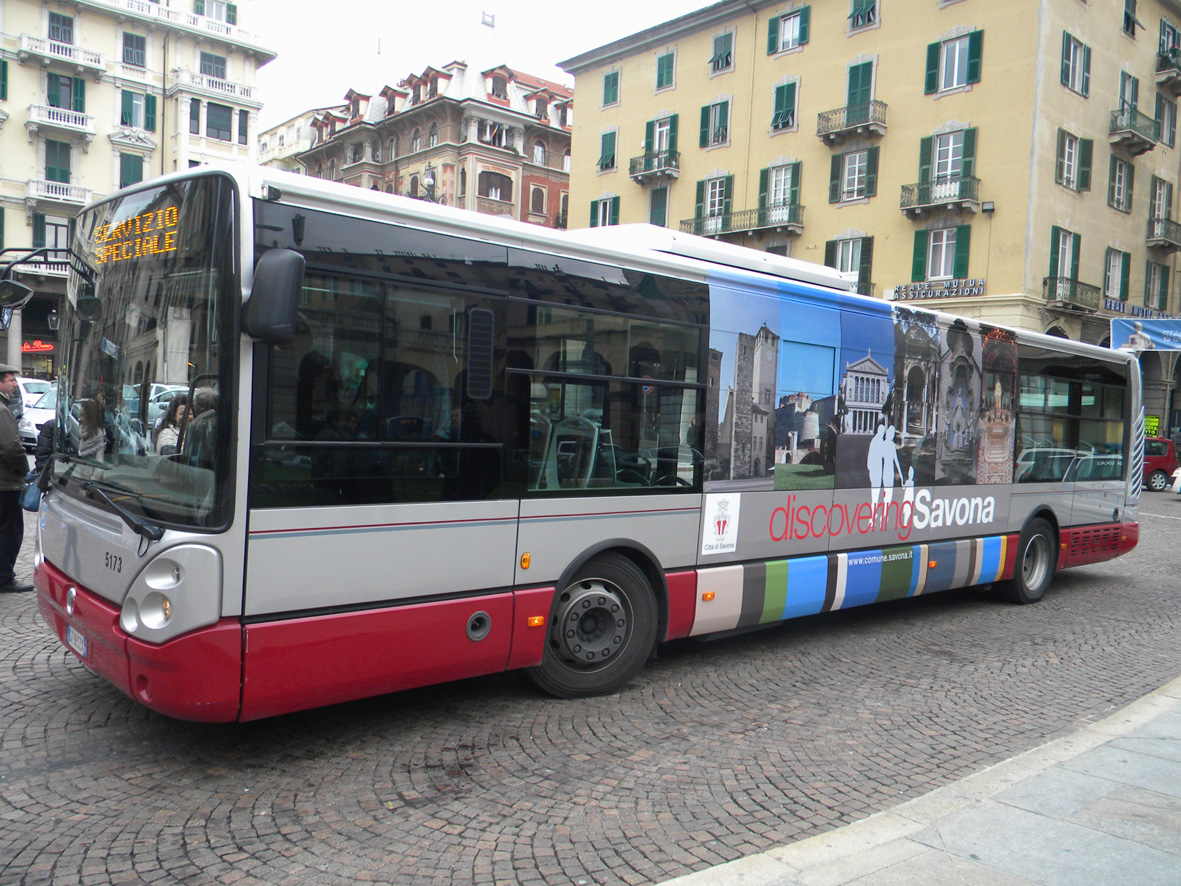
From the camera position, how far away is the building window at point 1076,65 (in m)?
29.1

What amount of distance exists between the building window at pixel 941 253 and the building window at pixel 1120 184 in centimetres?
659

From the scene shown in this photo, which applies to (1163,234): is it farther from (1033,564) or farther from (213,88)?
(213,88)

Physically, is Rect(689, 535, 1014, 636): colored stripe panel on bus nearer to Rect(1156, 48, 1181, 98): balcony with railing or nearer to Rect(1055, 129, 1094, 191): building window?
Rect(1055, 129, 1094, 191): building window

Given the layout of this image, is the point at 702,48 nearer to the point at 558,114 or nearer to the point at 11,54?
the point at 558,114

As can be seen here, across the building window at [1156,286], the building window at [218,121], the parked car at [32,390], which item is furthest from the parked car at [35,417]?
the building window at [1156,286]

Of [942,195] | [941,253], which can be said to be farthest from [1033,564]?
[941,253]

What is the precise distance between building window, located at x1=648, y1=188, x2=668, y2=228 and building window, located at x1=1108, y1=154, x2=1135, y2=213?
15.9 metres

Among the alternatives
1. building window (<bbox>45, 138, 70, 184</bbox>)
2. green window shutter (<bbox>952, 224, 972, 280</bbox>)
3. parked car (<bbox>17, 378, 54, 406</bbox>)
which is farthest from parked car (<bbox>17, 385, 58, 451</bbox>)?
green window shutter (<bbox>952, 224, 972, 280</bbox>)

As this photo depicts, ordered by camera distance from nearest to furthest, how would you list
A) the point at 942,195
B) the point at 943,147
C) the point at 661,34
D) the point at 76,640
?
the point at 76,640
the point at 942,195
the point at 943,147
the point at 661,34

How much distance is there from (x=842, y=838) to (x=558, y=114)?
60341 mm

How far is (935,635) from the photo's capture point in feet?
26.2

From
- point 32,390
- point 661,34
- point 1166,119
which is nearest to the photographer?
point 32,390

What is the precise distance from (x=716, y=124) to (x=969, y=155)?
10.5 meters

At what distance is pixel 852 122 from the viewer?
104 ft
